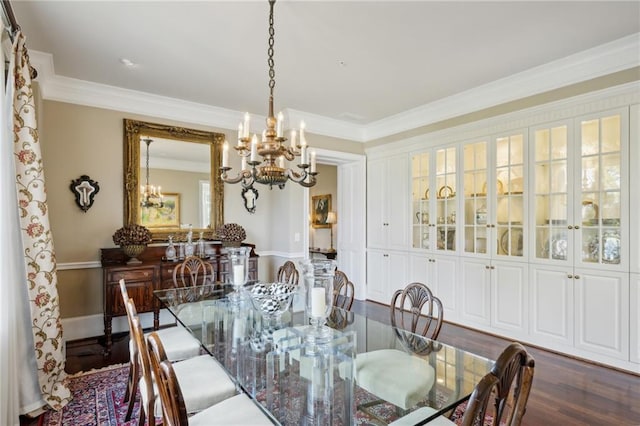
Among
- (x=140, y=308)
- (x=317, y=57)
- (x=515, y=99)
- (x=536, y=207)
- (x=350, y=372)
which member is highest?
(x=317, y=57)

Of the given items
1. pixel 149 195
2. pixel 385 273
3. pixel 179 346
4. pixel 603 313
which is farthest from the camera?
pixel 385 273

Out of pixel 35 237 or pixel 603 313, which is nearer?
pixel 35 237

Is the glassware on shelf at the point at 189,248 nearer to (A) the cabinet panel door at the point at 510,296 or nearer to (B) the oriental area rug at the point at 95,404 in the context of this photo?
(B) the oriental area rug at the point at 95,404

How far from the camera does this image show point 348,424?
4.06 ft

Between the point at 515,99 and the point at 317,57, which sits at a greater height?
the point at 317,57

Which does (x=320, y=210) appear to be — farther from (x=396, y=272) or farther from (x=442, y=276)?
(x=442, y=276)

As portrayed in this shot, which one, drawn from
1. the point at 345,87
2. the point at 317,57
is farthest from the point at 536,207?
the point at 317,57

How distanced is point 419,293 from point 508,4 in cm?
217

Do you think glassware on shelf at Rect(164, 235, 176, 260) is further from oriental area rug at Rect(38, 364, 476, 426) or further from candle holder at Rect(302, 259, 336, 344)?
candle holder at Rect(302, 259, 336, 344)

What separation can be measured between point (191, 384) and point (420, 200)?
388 centimetres

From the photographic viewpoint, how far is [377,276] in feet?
17.8

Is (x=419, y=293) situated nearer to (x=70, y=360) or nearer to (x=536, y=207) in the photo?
(x=536, y=207)

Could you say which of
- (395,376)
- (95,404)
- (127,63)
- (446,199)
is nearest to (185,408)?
(395,376)

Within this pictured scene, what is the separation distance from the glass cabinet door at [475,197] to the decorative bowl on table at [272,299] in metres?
2.80
